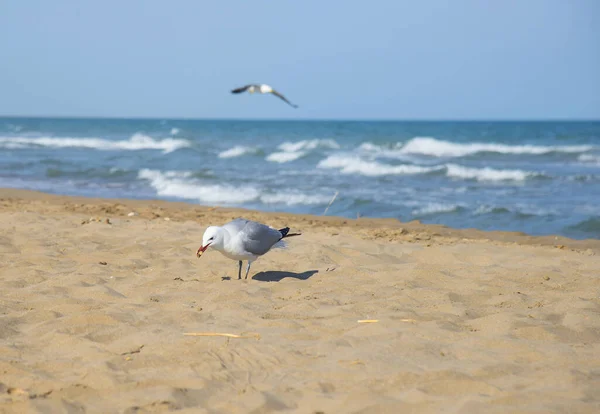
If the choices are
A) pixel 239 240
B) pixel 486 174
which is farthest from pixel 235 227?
pixel 486 174

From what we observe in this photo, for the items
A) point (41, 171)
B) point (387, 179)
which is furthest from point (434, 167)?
point (41, 171)

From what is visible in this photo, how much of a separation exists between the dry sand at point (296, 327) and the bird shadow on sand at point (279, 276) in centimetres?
2

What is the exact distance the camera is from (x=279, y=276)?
18.3 ft

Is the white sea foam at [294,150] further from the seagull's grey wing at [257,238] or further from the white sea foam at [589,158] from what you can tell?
the seagull's grey wing at [257,238]

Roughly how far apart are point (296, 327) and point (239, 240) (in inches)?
51.5

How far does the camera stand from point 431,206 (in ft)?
39.0

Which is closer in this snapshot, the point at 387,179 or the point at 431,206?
the point at 431,206

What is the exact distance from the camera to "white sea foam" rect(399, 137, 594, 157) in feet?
91.4

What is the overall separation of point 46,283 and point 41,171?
13.9 m

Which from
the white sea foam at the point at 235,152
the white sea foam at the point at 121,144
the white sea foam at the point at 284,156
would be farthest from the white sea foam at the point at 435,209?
the white sea foam at the point at 121,144

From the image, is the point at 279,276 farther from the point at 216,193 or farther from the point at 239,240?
the point at 216,193

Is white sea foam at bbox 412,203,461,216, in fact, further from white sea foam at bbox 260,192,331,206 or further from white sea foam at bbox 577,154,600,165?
white sea foam at bbox 577,154,600,165

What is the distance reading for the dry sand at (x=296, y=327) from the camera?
2.99 m

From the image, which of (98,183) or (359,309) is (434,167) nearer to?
(98,183)
